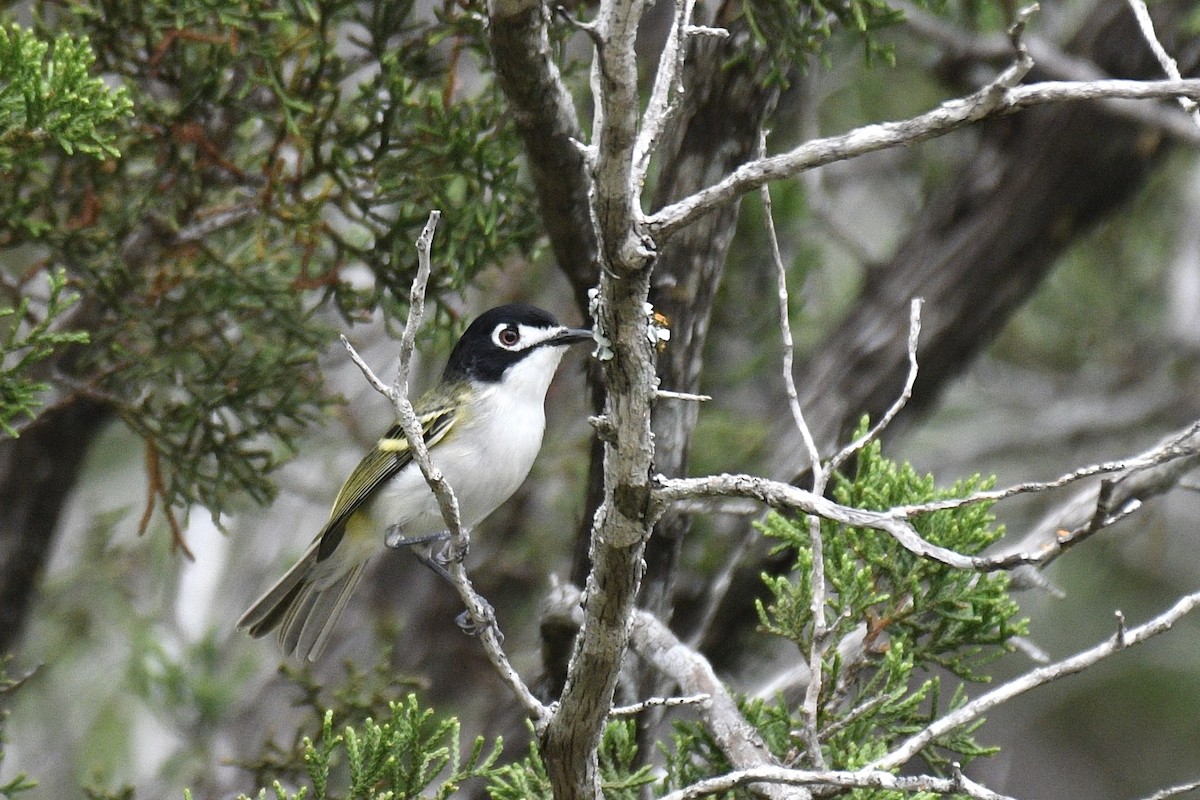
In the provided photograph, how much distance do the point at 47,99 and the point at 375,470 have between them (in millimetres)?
1868

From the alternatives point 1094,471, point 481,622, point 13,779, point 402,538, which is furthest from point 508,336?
point 1094,471

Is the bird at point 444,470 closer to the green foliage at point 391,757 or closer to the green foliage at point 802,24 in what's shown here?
the green foliage at point 802,24

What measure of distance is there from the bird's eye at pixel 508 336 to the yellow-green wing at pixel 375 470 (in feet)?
1.05

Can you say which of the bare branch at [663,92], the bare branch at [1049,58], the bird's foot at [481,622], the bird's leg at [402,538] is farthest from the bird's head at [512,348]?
the bare branch at [663,92]

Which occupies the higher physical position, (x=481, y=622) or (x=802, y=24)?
(x=802, y=24)

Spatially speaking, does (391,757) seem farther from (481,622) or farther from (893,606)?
(893,606)

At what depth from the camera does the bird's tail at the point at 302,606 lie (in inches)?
193

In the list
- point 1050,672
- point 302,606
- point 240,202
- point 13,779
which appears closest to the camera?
point 1050,672

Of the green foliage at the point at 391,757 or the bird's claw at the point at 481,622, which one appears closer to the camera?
the bird's claw at the point at 481,622

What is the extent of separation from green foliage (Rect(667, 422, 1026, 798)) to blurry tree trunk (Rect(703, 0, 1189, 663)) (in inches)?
82.4

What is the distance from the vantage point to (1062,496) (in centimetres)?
726

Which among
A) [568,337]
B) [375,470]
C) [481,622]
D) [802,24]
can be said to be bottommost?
[481,622]

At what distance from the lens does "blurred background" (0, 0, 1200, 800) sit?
4277 millimetres

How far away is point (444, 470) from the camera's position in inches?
190
